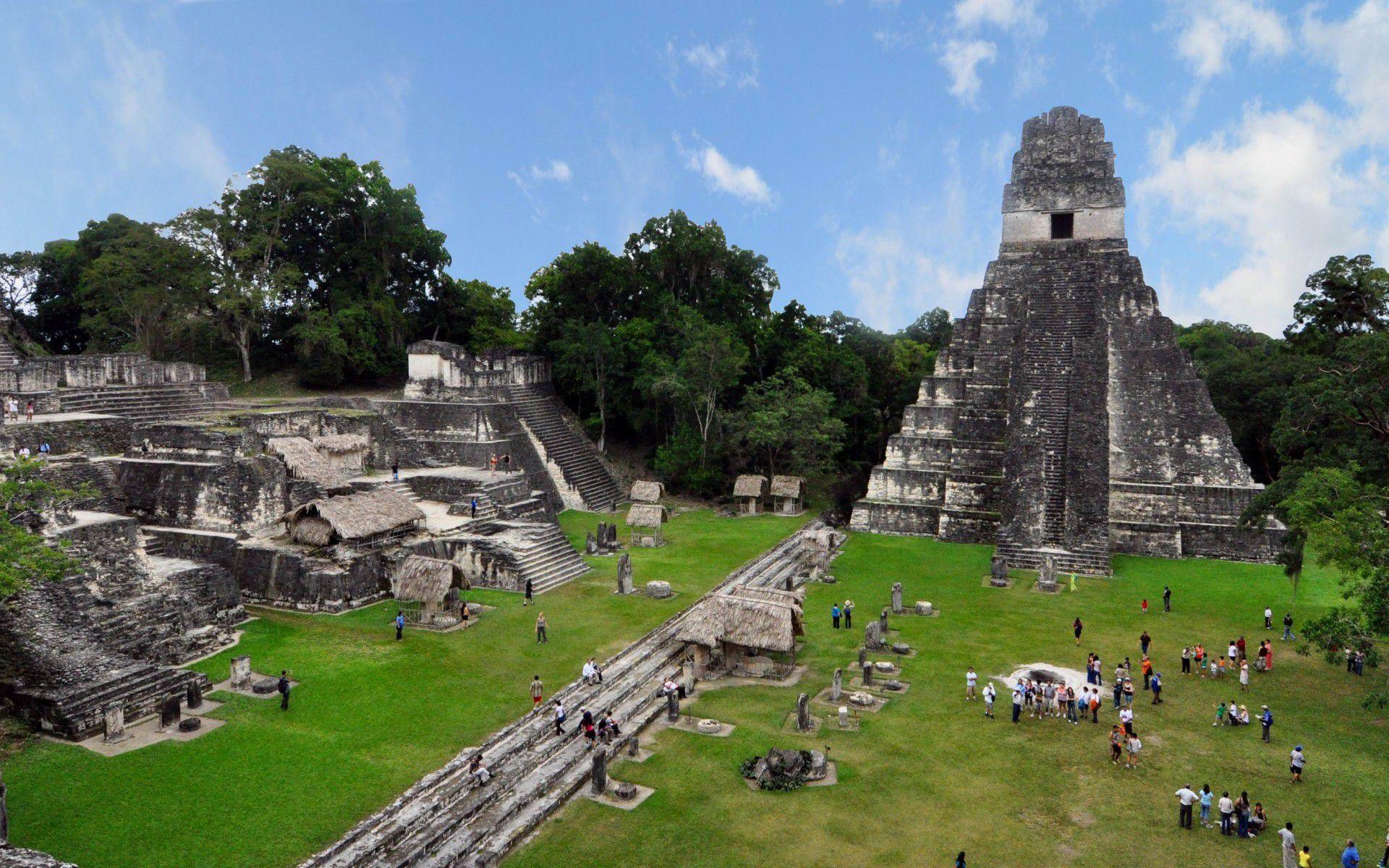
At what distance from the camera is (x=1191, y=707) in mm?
14047

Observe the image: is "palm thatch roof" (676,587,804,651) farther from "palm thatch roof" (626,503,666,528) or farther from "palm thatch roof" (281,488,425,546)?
"palm thatch roof" (626,503,666,528)

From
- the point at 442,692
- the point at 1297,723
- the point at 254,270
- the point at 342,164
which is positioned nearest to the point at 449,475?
the point at 442,692

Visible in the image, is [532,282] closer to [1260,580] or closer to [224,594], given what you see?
[224,594]

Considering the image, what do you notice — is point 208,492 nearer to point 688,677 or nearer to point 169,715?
point 169,715

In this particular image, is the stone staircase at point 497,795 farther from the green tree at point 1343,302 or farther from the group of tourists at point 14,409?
the green tree at point 1343,302

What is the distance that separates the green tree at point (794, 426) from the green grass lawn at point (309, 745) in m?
12.3

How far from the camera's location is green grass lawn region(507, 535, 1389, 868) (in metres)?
9.98

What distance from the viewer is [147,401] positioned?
969 inches

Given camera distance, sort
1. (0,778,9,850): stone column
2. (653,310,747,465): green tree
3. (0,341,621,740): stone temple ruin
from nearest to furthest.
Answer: (0,778,9,850): stone column < (0,341,621,740): stone temple ruin < (653,310,747,465): green tree

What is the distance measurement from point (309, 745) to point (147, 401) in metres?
16.9

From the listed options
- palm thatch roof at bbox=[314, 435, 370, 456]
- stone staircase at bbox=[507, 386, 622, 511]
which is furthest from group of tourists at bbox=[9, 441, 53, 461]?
stone staircase at bbox=[507, 386, 622, 511]

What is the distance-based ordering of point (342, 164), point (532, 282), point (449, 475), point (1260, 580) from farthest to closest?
point (532, 282), point (342, 164), point (449, 475), point (1260, 580)

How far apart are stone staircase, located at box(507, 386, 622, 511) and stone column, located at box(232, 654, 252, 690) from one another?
16.8 meters

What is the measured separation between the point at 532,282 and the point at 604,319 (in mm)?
9142
